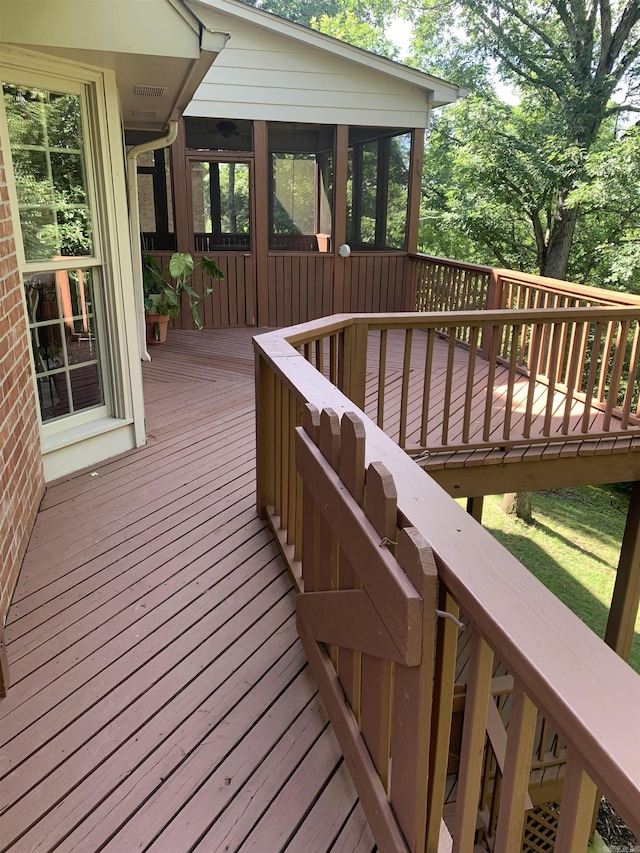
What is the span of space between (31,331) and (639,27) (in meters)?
14.3

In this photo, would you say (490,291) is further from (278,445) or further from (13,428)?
(13,428)

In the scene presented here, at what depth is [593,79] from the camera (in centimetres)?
1209

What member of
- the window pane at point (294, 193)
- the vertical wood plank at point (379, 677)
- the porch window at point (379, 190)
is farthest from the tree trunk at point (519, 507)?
the vertical wood plank at point (379, 677)

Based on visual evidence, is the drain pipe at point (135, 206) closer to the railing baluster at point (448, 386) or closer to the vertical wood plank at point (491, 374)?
the railing baluster at point (448, 386)

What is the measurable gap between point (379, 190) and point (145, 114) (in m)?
3.88

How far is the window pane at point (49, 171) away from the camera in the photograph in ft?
10.6

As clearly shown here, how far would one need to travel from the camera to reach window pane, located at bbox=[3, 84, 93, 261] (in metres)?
3.22

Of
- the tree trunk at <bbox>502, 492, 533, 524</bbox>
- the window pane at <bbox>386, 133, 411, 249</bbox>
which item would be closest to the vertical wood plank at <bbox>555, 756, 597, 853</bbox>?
the window pane at <bbox>386, 133, 411, 249</bbox>

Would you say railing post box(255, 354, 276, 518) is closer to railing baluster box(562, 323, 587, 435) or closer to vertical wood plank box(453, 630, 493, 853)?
vertical wood plank box(453, 630, 493, 853)

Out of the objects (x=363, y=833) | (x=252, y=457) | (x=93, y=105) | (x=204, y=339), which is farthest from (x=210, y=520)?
(x=204, y=339)

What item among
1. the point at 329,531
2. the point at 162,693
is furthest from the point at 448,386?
the point at 162,693

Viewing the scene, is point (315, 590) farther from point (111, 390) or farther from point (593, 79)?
point (593, 79)

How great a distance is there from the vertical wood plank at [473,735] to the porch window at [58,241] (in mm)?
3085

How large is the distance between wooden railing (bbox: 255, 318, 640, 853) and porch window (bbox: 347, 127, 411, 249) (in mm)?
6835
